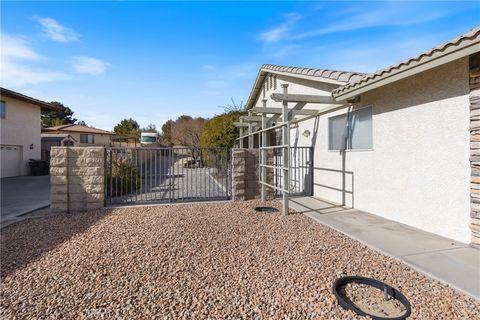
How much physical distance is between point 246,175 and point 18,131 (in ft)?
53.7

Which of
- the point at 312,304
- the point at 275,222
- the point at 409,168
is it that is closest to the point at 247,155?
the point at 275,222

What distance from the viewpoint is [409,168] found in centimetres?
516

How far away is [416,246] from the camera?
414 centimetres

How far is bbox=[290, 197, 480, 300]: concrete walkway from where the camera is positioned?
10.3ft

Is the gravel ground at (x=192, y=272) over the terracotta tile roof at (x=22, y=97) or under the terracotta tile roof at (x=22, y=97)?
under

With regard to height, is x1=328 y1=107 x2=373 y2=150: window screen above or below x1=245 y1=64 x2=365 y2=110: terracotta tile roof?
below

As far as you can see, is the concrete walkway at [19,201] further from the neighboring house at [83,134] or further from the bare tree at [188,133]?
the neighboring house at [83,134]

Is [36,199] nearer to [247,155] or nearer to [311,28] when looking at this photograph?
[247,155]

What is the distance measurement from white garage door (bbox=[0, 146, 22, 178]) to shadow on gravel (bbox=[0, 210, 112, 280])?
40.9ft

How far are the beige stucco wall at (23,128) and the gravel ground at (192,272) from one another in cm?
1351

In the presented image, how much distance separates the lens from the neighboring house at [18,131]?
49.0ft

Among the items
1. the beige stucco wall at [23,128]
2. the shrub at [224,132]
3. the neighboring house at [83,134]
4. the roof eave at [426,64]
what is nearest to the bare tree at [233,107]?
the shrub at [224,132]

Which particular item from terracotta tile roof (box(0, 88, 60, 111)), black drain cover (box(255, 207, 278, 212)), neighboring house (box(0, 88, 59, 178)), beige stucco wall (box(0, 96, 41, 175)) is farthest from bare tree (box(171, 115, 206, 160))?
black drain cover (box(255, 207, 278, 212))

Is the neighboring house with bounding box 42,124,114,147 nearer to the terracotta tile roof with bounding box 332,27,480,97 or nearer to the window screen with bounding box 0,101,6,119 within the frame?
the window screen with bounding box 0,101,6,119
